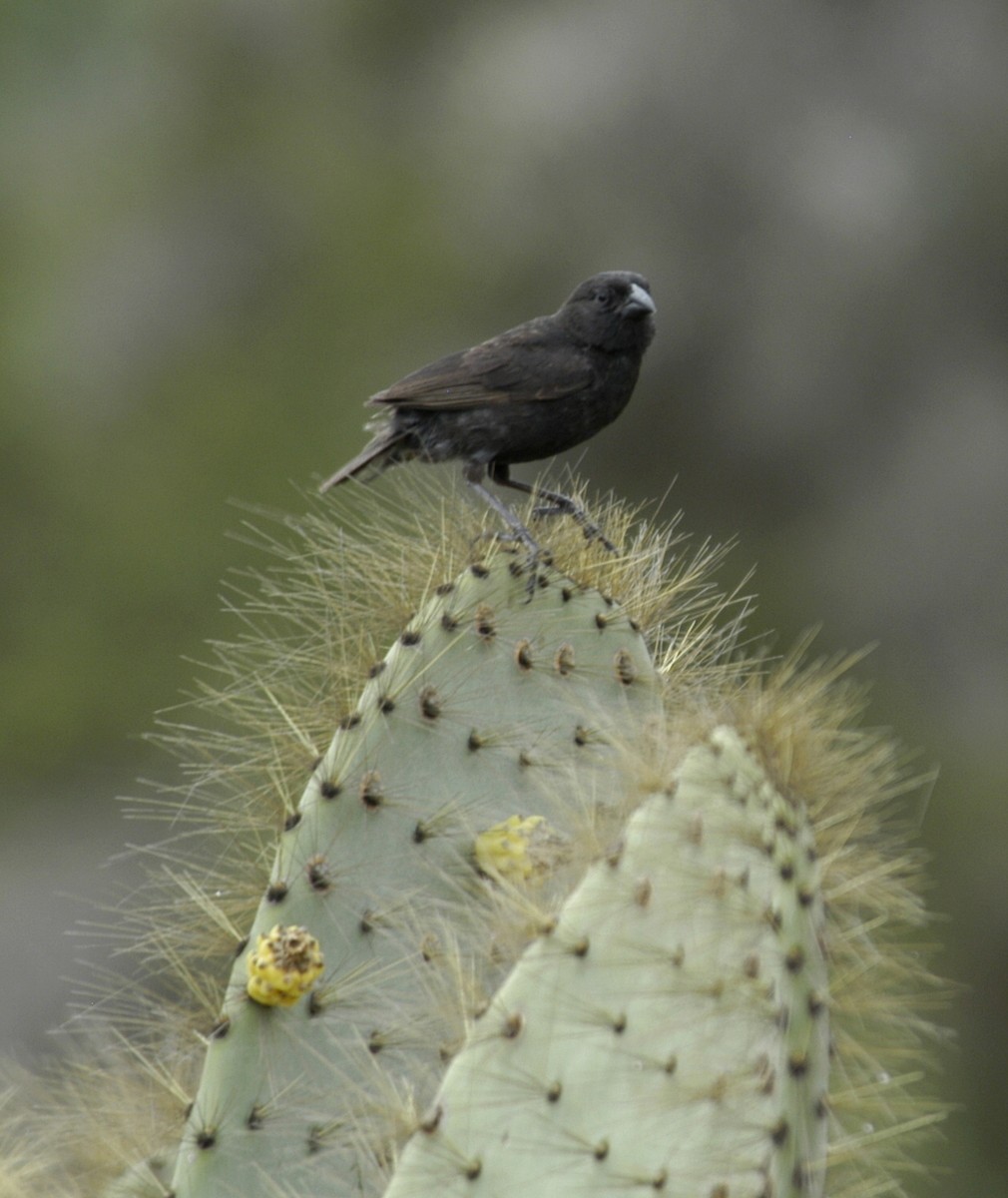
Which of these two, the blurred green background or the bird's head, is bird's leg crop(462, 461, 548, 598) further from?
the blurred green background

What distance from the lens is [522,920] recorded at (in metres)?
1.29

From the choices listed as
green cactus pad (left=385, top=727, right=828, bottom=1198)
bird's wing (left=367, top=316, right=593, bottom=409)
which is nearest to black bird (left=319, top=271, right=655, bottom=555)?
bird's wing (left=367, top=316, right=593, bottom=409)

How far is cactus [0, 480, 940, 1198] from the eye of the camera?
120 cm

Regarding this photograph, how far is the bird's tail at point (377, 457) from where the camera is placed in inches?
101

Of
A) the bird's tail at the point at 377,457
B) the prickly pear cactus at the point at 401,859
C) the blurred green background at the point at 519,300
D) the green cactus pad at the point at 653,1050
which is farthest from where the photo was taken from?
the blurred green background at the point at 519,300

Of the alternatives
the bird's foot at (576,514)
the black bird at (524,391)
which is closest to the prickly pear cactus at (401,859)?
the bird's foot at (576,514)

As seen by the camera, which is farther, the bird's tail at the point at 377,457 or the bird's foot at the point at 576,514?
the bird's tail at the point at 377,457

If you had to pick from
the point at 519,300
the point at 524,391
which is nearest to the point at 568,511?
the point at 524,391

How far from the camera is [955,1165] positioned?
16.8ft

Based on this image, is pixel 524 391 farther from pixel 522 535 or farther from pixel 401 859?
pixel 401 859

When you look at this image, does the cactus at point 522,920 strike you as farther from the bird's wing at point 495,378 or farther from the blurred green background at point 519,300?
the blurred green background at point 519,300

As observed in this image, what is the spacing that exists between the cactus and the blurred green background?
12.7 ft

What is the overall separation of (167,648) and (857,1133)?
464cm

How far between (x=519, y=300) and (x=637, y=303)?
3.67m
